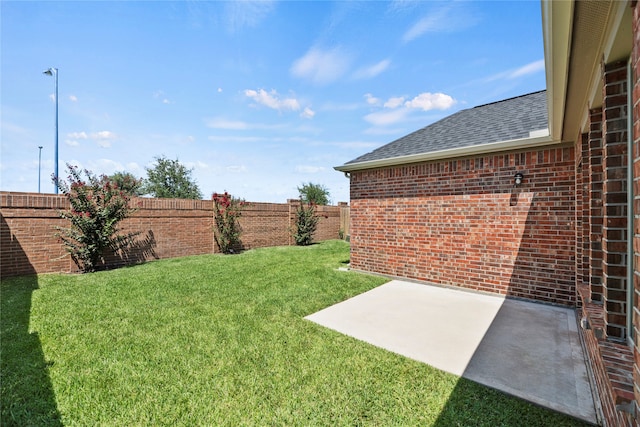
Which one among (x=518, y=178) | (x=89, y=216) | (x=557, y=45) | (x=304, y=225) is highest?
(x=557, y=45)

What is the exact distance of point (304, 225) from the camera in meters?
13.4

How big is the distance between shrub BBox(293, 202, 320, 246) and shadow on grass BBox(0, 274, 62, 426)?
32.2 feet

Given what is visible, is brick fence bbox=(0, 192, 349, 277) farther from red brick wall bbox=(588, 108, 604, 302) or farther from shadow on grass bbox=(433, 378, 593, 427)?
red brick wall bbox=(588, 108, 604, 302)

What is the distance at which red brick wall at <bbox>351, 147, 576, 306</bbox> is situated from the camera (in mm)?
4695

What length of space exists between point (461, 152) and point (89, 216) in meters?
8.91

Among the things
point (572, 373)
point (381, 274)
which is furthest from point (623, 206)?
point (381, 274)

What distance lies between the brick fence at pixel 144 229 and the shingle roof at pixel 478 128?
20.3ft

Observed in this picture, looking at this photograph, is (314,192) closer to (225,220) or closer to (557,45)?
(225,220)

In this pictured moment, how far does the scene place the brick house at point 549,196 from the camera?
162 cm

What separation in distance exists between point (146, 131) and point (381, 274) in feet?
41.2

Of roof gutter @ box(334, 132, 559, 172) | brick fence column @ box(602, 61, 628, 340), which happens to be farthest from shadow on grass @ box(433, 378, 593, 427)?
roof gutter @ box(334, 132, 559, 172)

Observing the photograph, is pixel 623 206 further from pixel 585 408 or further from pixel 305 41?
pixel 305 41

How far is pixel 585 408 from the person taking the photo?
85.0 inches

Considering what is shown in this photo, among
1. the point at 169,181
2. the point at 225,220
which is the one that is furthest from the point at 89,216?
the point at 169,181
